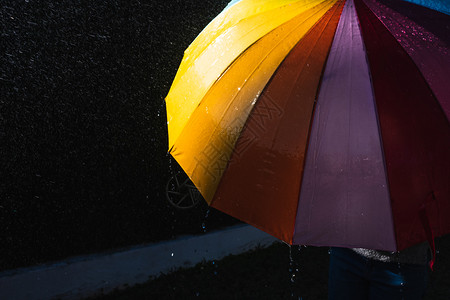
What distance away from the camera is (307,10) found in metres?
1.68

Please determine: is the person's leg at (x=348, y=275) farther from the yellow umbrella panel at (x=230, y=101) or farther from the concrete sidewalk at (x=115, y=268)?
the concrete sidewalk at (x=115, y=268)

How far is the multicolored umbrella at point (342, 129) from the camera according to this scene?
59.9 inches

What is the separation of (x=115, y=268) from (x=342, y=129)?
10.5 ft

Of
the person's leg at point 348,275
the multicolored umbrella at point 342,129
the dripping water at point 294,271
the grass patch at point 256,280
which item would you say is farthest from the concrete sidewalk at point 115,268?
the multicolored umbrella at point 342,129

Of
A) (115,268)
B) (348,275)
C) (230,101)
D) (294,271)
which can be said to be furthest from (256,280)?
(230,101)

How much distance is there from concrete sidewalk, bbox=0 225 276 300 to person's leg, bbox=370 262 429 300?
283 centimetres

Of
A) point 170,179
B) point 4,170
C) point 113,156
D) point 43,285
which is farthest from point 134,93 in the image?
point 43,285

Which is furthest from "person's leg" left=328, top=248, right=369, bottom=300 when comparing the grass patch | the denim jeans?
the grass patch

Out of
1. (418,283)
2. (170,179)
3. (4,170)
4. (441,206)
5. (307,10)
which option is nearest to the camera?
(441,206)

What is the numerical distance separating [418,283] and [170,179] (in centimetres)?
296

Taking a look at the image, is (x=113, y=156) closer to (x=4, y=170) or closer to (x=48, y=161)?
(x=48, y=161)

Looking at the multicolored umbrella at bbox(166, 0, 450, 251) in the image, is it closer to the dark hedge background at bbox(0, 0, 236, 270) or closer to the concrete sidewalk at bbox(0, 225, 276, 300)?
the dark hedge background at bbox(0, 0, 236, 270)

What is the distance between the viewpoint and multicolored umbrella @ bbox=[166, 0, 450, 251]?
1521mm

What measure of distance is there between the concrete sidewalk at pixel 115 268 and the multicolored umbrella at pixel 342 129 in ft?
8.73
